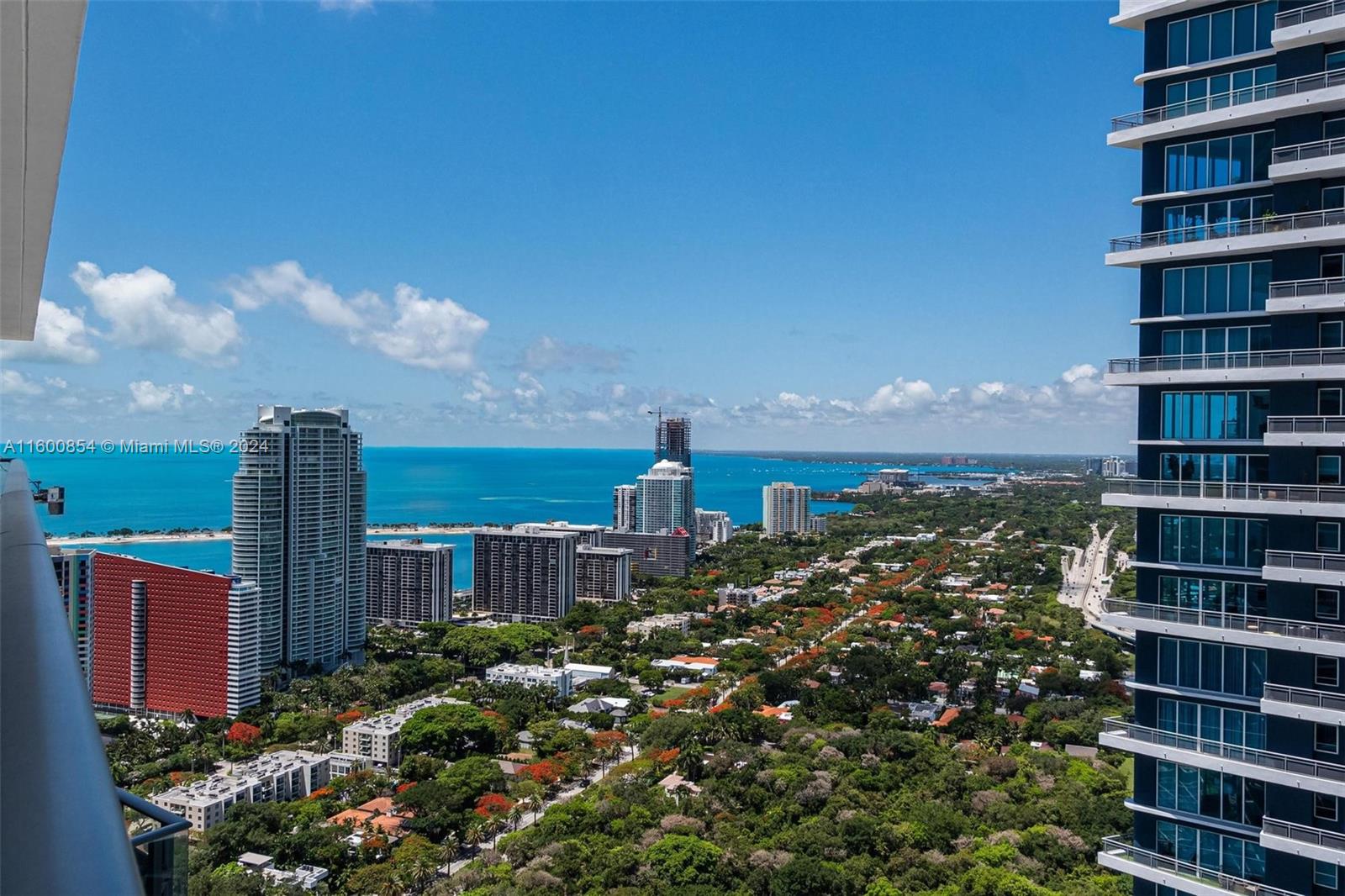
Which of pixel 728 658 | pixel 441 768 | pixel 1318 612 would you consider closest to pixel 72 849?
pixel 1318 612

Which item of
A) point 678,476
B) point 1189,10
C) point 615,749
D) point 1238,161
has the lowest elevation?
point 615,749

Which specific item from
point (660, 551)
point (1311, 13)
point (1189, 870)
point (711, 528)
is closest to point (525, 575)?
point (660, 551)

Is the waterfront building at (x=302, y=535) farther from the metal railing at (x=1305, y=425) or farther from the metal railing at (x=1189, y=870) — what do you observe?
the metal railing at (x=1305, y=425)

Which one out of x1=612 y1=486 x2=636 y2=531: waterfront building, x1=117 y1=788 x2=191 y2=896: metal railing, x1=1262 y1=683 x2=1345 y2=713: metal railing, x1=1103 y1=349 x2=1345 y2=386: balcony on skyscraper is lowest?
x1=612 y1=486 x2=636 y2=531: waterfront building

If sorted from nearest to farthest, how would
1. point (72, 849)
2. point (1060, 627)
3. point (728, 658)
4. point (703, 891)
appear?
1. point (72, 849)
2. point (703, 891)
3. point (728, 658)
4. point (1060, 627)

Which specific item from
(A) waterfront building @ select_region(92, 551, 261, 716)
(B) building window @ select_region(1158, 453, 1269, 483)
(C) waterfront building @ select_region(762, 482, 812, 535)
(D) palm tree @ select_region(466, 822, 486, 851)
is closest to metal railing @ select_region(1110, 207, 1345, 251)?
(B) building window @ select_region(1158, 453, 1269, 483)

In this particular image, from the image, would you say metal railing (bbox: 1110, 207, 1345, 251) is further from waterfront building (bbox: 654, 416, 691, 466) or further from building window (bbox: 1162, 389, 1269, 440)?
waterfront building (bbox: 654, 416, 691, 466)

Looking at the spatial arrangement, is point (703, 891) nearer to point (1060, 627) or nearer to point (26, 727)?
point (26, 727)
